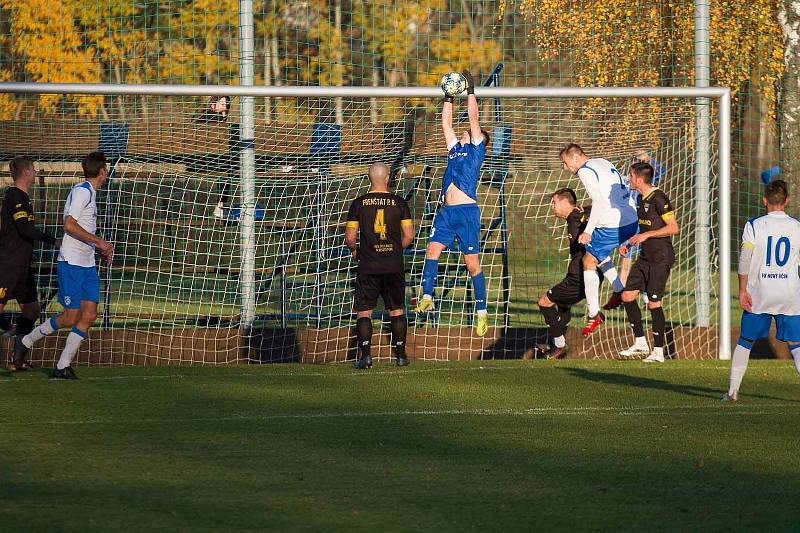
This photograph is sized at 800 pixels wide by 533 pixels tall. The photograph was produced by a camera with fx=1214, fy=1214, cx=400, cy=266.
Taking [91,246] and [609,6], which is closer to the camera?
[91,246]

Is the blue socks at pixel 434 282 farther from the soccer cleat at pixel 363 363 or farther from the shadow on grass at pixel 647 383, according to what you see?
the shadow on grass at pixel 647 383

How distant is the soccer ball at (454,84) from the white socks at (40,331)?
4.18 m

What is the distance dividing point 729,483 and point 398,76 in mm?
33901

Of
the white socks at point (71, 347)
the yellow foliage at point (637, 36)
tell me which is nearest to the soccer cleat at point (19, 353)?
the white socks at point (71, 347)

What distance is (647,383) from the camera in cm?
1072

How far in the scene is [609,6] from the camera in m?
16.8

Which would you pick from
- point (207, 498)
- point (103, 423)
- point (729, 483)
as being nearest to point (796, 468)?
point (729, 483)

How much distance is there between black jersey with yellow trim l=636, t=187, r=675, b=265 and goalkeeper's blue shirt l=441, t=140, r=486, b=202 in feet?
6.39

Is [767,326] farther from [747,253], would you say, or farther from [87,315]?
[87,315]

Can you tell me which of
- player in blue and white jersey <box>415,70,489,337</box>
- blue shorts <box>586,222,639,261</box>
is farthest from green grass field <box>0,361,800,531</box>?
blue shorts <box>586,222,639,261</box>

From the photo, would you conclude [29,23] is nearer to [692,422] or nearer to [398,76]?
[692,422]

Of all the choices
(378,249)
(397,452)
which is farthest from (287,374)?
(397,452)

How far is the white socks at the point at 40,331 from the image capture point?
1087 cm

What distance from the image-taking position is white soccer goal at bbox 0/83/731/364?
12.9 m
